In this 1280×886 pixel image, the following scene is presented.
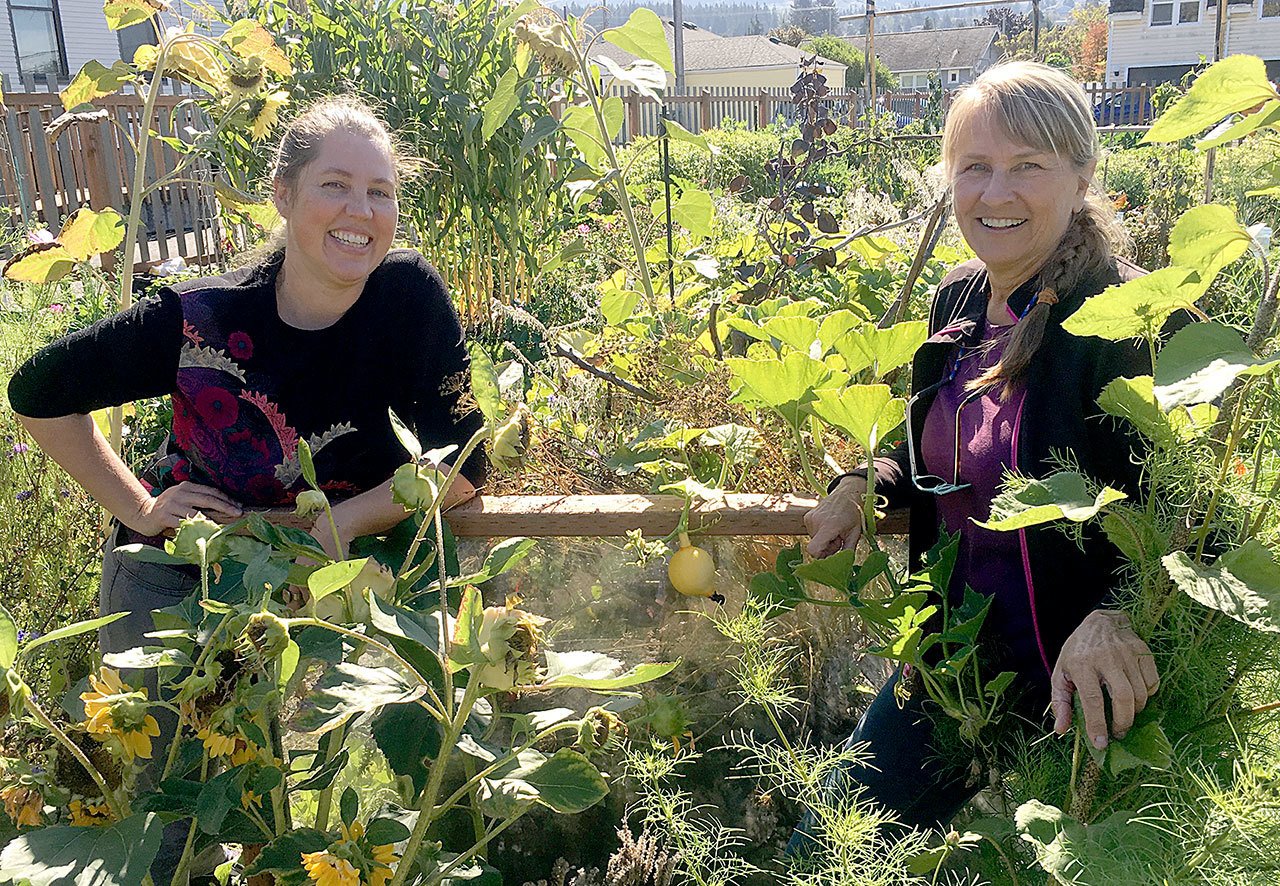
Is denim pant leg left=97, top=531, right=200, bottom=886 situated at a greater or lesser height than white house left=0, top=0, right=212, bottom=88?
lesser

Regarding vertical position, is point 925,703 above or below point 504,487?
below

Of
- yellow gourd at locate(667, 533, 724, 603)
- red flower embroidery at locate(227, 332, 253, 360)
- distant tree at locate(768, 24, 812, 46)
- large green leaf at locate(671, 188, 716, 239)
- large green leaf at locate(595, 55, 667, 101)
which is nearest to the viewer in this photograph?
yellow gourd at locate(667, 533, 724, 603)

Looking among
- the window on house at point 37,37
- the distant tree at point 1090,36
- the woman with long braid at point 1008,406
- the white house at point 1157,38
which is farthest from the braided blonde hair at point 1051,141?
the distant tree at point 1090,36

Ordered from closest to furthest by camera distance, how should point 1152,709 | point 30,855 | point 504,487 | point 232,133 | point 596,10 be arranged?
point 30,855 < point 1152,709 < point 504,487 < point 596,10 < point 232,133

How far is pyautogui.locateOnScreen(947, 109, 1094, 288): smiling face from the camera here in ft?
4.36

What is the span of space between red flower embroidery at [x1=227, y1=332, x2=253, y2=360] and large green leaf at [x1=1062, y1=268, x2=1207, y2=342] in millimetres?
1100


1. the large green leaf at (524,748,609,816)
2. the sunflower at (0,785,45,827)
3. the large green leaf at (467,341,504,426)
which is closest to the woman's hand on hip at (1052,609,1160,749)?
the large green leaf at (524,748,609,816)

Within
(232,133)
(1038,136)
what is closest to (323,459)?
(1038,136)

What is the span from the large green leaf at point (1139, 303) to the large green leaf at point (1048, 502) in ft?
0.41

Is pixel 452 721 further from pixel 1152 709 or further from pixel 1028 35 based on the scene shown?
pixel 1028 35

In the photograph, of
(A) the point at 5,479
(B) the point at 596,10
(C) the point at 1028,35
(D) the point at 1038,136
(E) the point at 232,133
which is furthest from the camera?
(C) the point at 1028,35

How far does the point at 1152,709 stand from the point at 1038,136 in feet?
2.37

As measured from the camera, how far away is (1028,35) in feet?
163

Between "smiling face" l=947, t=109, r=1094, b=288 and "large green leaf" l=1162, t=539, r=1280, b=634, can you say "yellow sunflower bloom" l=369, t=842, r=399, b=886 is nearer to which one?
"large green leaf" l=1162, t=539, r=1280, b=634
